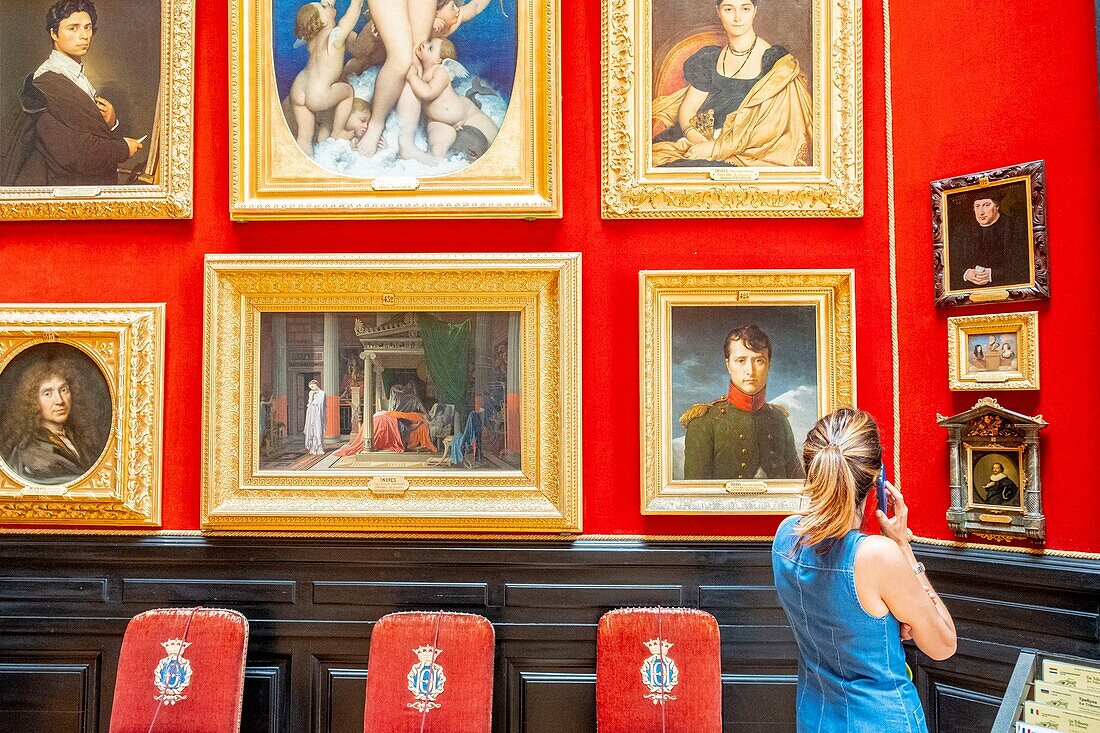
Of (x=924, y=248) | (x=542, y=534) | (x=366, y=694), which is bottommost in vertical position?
(x=366, y=694)

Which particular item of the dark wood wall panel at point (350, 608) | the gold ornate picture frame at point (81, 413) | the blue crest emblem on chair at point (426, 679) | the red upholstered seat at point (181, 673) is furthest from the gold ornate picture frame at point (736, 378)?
the gold ornate picture frame at point (81, 413)

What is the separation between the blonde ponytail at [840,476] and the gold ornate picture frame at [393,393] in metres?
1.82

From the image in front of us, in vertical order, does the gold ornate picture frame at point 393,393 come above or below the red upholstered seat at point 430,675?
above

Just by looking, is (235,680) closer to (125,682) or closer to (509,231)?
(125,682)

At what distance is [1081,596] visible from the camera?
143 inches

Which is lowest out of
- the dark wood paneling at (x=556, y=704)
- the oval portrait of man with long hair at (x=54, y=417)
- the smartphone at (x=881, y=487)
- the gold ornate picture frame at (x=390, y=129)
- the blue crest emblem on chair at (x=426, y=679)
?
the dark wood paneling at (x=556, y=704)

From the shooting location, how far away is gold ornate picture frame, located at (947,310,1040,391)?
384cm

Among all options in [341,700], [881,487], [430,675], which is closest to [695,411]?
[881,487]

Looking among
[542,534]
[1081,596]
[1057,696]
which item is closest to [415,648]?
[542,534]

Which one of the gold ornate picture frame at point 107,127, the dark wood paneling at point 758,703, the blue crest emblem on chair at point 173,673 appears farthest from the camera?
the gold ornate picture frame at point 107,127

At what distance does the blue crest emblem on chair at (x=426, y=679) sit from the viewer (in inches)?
158

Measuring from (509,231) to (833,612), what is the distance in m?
2.76

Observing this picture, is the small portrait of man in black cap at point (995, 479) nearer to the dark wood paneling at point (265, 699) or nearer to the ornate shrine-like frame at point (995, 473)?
the ornate shrine-like frame at point (995, 473)

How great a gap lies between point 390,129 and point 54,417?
2.62 m
